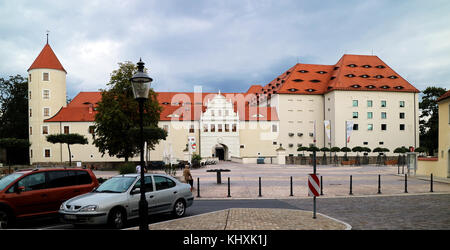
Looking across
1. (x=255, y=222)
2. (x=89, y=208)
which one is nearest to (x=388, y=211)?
(x=255, y=222)

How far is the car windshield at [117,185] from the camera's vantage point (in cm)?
971

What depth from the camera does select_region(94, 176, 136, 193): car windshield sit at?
31.9 feet

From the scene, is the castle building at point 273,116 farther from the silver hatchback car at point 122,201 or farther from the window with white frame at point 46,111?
the silver hatchback car at point 122,201

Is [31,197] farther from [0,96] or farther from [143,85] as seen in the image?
[0,96]

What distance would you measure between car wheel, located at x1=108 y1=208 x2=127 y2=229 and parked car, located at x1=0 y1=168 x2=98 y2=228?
8.71ft

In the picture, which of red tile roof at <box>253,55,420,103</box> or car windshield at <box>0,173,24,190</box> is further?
red tile roof at <box>253,55,420,103</box>

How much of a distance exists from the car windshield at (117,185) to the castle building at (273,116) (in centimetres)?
5337

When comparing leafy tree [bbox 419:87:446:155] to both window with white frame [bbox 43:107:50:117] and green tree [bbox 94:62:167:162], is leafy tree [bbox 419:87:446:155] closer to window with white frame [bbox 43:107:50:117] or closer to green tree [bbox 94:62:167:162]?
green tree [bbox 94:62:167:162]

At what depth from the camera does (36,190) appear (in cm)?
997

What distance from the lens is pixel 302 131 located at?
237ft

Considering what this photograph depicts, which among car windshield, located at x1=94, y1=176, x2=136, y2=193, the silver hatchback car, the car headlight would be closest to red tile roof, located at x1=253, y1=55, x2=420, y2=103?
the silver hatchback car

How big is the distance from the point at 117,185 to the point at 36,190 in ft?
8.01

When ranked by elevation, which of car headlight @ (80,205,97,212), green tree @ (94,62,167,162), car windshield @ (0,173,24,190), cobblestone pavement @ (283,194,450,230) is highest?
green tree @ (94,62,167,162)
